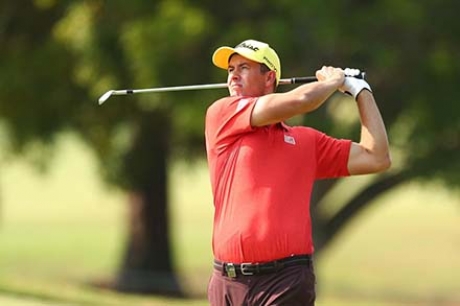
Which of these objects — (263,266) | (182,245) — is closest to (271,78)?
(263,266)

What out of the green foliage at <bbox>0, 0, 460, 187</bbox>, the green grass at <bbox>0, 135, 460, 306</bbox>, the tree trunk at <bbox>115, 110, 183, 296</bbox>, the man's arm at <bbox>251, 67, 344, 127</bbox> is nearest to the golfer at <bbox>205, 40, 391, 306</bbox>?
the man's arm at <bbox>251, 67, 344, 127</bbox>

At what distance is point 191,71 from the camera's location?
19.7m

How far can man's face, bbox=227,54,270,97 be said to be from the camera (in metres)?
6.63

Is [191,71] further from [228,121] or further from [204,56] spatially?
[228,121]

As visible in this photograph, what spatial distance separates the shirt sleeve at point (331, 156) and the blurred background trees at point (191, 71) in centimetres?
1169

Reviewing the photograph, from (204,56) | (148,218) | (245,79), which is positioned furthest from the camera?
(148,218)

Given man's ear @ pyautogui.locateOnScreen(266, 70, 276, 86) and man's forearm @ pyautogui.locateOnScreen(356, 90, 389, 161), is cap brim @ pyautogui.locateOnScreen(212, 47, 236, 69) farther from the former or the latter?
man's forearm @ pyautogui.locateOnScreen(356, 90, 389, 161)

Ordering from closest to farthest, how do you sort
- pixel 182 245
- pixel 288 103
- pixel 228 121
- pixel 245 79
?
pixel 288 103, pixel 228 121, pixel 245 79, pixel 182 245

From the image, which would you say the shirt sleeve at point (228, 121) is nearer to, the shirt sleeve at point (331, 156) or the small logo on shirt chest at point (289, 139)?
the small logo on shirt chest at point (289, 139)

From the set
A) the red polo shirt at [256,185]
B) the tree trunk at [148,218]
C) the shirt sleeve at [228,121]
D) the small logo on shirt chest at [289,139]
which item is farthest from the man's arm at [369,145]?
the tree trunk at [148,218]

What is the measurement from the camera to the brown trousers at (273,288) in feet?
21.0

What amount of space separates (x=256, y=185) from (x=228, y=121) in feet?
1.07

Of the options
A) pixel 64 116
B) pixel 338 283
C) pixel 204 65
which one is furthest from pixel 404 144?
pixel 338 283

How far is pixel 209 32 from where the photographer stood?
1912cm
